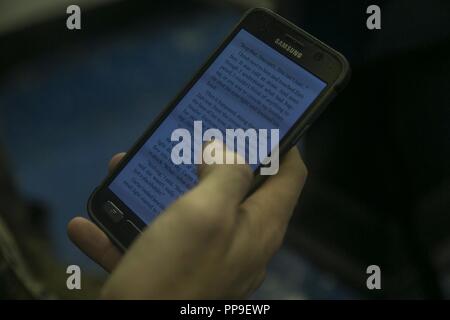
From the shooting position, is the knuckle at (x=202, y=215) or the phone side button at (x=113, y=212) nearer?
the knuckle at (x=202, y=215)

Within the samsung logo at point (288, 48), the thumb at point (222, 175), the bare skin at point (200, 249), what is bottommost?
the bare skin at point (200, 249)

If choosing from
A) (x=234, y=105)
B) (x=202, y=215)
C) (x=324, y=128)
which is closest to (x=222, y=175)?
(x=202, y=215)

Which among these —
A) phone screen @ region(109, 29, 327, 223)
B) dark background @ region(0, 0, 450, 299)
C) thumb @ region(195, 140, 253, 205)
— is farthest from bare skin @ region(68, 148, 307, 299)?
dark background @ region(0, 0, 450, 299)

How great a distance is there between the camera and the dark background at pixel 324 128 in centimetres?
70

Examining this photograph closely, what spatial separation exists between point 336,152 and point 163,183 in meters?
0.39

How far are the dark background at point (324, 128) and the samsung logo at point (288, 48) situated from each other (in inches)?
7.2

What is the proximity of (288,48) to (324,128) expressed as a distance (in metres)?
0.34

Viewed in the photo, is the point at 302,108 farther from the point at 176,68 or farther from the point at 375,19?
the point at 176,68

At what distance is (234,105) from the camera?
532mm

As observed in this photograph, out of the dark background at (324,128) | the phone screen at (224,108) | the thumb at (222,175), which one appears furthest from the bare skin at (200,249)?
the dark background at (324,128)

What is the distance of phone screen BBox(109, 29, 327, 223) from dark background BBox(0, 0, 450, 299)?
203 mm

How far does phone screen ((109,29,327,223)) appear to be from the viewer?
513 millimetres

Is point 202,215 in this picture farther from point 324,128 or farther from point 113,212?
point 324,128

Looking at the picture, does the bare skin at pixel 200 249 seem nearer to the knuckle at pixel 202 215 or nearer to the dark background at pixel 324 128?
the knuckle at pixel 202 215
